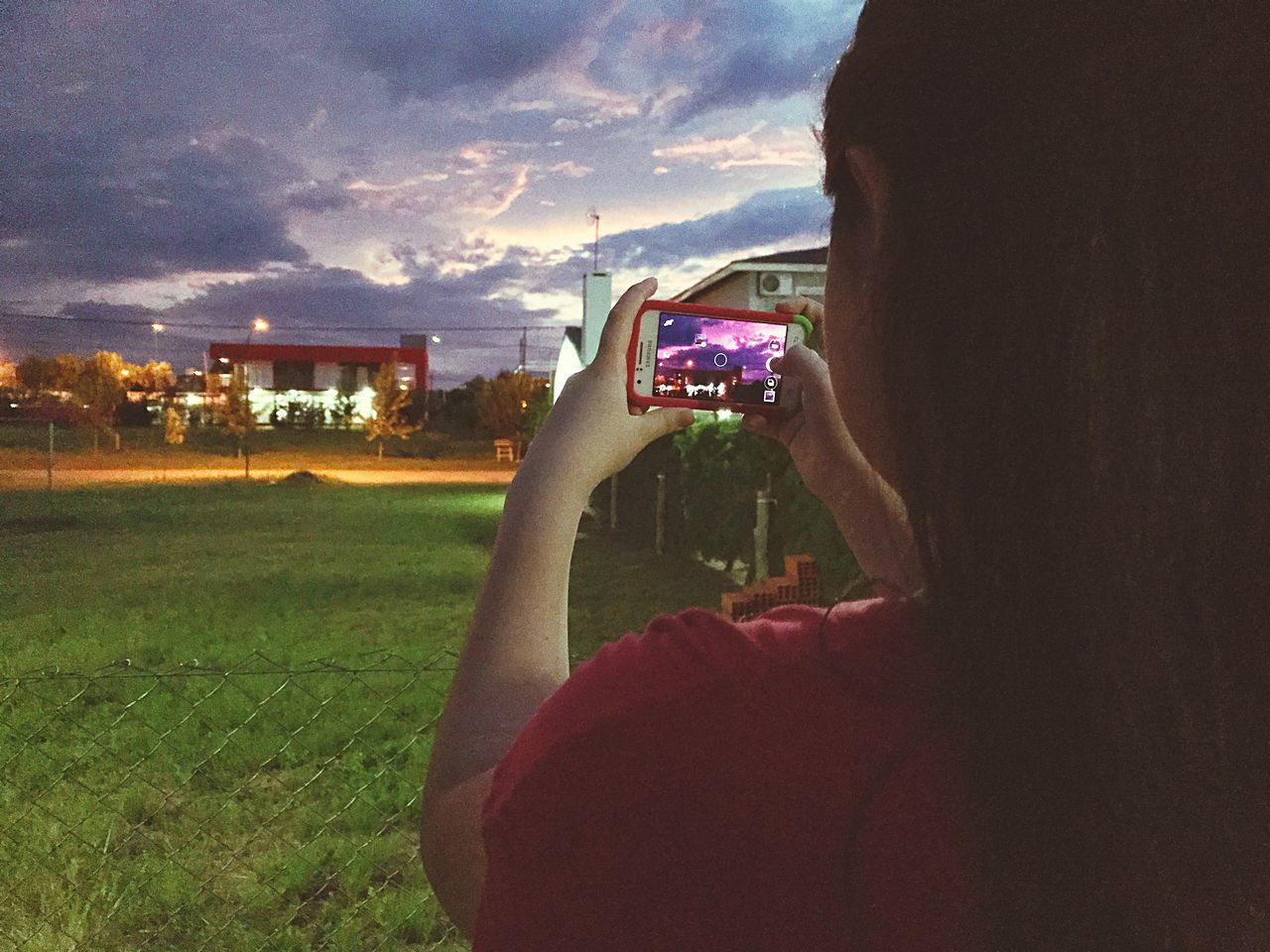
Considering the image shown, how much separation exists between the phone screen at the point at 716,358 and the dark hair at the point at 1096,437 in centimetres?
75

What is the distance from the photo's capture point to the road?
67.7 ft

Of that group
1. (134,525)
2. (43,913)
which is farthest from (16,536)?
(43,913)

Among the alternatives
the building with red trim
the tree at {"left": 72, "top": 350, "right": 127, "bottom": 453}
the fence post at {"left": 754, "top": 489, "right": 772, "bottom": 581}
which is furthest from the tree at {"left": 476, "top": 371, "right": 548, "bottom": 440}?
the fence post at {"left": 754, "top": 489, "right": 772, "bottom": 581}

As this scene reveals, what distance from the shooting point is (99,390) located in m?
41.4

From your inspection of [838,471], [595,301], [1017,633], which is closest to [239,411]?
[595,301]

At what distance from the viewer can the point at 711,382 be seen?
1.40 m

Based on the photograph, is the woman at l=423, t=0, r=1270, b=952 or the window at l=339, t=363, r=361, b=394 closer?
the woman at l=423, t=0, r=1270, b=952

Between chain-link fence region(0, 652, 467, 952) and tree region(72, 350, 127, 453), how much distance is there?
1296 inches

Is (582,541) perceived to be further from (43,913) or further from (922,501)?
(922,501)

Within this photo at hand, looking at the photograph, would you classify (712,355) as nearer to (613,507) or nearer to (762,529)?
(762,529)

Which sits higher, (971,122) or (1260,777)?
(971,122)

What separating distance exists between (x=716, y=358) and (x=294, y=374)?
6351 centimetres

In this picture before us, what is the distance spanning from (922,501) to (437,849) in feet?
1.45

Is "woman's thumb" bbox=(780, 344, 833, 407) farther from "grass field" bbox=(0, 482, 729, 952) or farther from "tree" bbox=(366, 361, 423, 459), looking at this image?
"tree" bbox=(366, 361, 423, 459)
